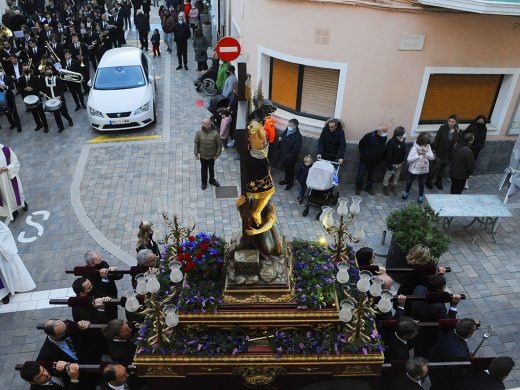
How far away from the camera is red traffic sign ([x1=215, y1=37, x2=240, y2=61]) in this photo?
→ 11.0m

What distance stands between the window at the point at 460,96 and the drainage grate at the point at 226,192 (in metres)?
4.95

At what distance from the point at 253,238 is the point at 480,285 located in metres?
5.20

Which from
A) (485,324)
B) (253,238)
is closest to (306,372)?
(253,238)

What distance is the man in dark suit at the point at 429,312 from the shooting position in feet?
20.4

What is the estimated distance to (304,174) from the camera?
10422mm

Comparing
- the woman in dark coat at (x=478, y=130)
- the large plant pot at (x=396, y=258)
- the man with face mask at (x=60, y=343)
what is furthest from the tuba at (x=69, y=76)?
the woman in dark coat at (x=478, y=130)

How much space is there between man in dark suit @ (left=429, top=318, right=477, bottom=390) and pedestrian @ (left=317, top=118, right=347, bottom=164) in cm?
546

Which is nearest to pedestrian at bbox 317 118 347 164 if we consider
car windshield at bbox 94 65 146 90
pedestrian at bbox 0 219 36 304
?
pedestrian at bbox 0 219 36 304

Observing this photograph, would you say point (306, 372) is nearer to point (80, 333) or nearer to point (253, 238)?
point (253, 238)

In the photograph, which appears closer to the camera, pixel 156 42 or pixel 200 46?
pixel 200 46

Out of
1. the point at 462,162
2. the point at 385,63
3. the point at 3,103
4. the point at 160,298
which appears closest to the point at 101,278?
the point at 160,298

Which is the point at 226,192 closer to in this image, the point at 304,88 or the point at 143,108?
the point at 304,88

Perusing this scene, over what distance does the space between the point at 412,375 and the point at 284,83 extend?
26.9ft

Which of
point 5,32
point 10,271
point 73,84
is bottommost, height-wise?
point 10,271
